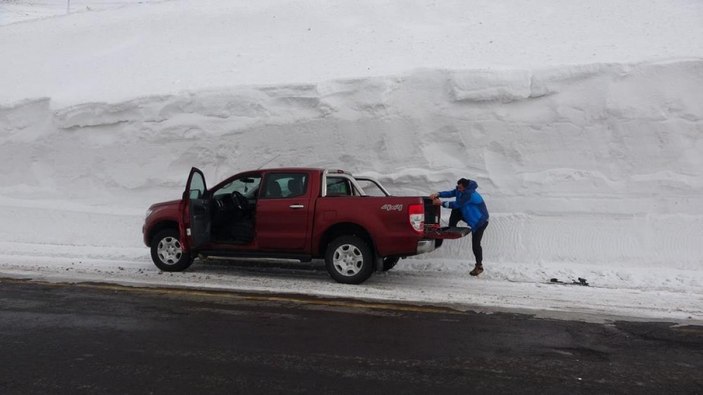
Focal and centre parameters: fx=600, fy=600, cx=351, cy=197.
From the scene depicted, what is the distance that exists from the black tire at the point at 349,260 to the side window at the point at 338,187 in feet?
2.90

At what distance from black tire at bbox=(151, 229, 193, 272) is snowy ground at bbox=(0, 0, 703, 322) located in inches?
15.0

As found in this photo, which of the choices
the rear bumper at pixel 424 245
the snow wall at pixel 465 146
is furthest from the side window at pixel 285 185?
the snow wall at pixel 465 146

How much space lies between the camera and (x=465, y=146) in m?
11.8

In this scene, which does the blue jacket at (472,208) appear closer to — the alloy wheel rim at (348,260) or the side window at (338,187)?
the side window at (338,187)

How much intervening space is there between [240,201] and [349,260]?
202cm

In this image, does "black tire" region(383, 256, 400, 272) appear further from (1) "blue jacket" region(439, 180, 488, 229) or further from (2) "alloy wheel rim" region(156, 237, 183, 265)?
(2) "alloy wheel rim" region(156, 237, 183, 265)

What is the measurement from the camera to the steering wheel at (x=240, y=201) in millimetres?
9234

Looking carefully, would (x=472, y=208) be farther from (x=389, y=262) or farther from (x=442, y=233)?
(x=389, y=262)

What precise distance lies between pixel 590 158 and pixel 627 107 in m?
1.24

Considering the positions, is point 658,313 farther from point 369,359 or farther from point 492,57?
point 492,57

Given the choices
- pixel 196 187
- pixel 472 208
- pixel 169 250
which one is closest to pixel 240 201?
pixel 196 187

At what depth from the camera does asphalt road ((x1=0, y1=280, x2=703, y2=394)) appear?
439 centimetres

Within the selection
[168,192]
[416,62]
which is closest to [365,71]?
[416,62]

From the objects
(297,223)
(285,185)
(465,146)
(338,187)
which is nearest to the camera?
(297,223)
